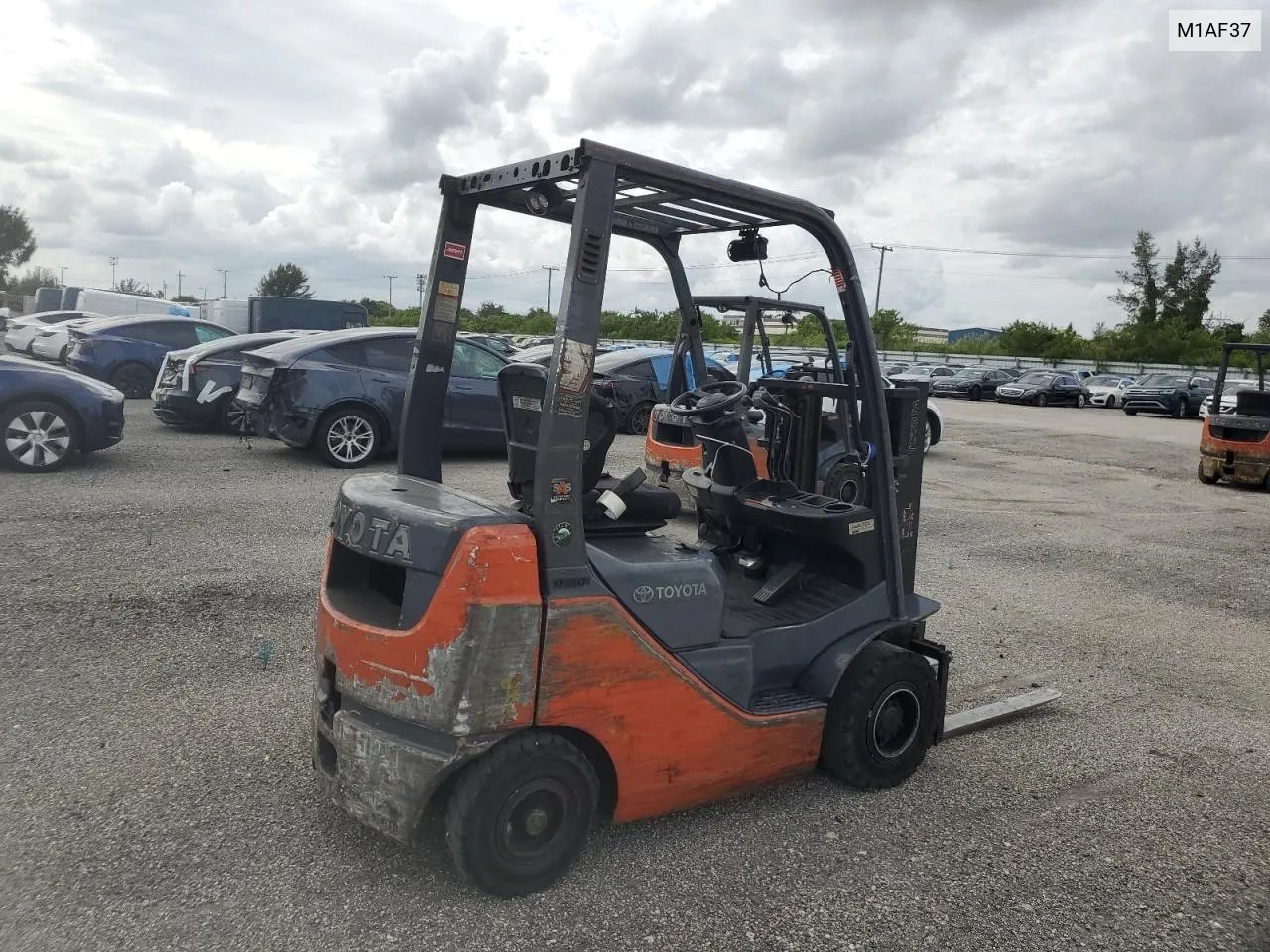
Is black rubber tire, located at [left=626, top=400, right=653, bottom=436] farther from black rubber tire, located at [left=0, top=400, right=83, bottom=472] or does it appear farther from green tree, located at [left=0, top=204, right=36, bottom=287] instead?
green tree, located at [left=0, top=204, right=36, bottom=287]

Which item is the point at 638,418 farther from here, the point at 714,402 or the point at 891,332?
the point at 891,332

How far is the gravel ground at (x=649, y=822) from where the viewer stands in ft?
9.45

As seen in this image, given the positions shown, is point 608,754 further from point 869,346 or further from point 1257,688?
point 1257,688

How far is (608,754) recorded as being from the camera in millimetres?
3086

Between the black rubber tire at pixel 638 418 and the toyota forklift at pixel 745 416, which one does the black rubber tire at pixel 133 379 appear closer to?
the black rubber tire at pixel 638 418

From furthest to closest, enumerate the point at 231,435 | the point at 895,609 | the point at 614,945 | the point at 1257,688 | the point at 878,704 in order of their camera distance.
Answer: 1. the point at 231,435
2. the point at 1257,688
3. the point at 895,609
4. the point at 878,704
5. the point at 614,945

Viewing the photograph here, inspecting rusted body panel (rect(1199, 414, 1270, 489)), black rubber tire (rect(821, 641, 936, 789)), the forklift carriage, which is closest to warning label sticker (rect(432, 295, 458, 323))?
black rubber tire (rect(821, 641, 936, 789))

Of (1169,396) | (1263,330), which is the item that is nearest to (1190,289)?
(1263,330)

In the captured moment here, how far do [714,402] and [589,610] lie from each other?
49.6 inches

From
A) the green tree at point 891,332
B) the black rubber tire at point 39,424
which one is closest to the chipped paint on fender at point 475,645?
the black rubber tire at point 39,424

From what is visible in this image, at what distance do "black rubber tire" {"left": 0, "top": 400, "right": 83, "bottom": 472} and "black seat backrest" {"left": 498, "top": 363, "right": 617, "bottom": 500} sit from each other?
323 inches

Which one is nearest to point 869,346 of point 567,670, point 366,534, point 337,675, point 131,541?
point 567,670

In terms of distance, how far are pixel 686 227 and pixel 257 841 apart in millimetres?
2934

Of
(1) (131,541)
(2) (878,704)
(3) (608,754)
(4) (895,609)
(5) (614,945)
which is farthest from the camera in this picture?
(1) (131,541)
